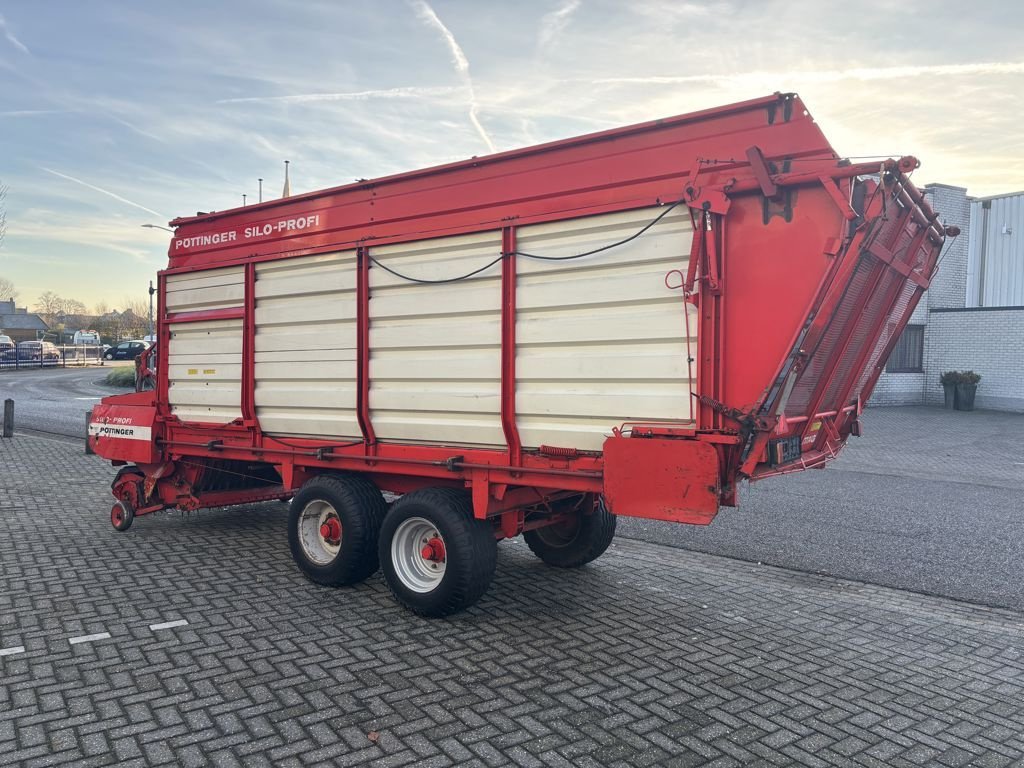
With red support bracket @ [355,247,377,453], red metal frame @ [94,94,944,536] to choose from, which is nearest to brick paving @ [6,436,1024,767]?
red metal frame @ [94,94,944,536]

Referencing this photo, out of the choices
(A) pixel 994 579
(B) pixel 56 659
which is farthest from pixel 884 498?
(B) pixel 56 659

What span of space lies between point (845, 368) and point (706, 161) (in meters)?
1.71

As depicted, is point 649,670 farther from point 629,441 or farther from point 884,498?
point 884,498

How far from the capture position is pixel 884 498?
9.73 m

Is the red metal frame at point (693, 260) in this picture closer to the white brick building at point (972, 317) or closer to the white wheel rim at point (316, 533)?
the white wheel rim at point (316, 533)

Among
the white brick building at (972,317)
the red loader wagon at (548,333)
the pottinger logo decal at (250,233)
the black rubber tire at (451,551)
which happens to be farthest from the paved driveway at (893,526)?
the white brick building at (972,317)

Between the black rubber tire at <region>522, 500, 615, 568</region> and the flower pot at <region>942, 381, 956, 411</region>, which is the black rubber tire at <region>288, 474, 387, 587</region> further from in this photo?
the flower pot at <region>942, 381, 956, 411</region>

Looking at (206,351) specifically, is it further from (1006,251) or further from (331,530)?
(1006,251)

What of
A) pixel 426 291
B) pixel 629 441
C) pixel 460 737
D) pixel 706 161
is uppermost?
pixel 706 161

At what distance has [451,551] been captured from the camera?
199 inches

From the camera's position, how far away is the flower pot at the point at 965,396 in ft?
70.7

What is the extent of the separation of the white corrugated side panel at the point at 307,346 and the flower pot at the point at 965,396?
20762 mm

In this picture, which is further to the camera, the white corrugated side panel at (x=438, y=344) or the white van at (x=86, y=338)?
the white van at (x=86, y=338)

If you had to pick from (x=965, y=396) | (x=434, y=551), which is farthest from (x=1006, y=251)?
(x=434, y=551)
